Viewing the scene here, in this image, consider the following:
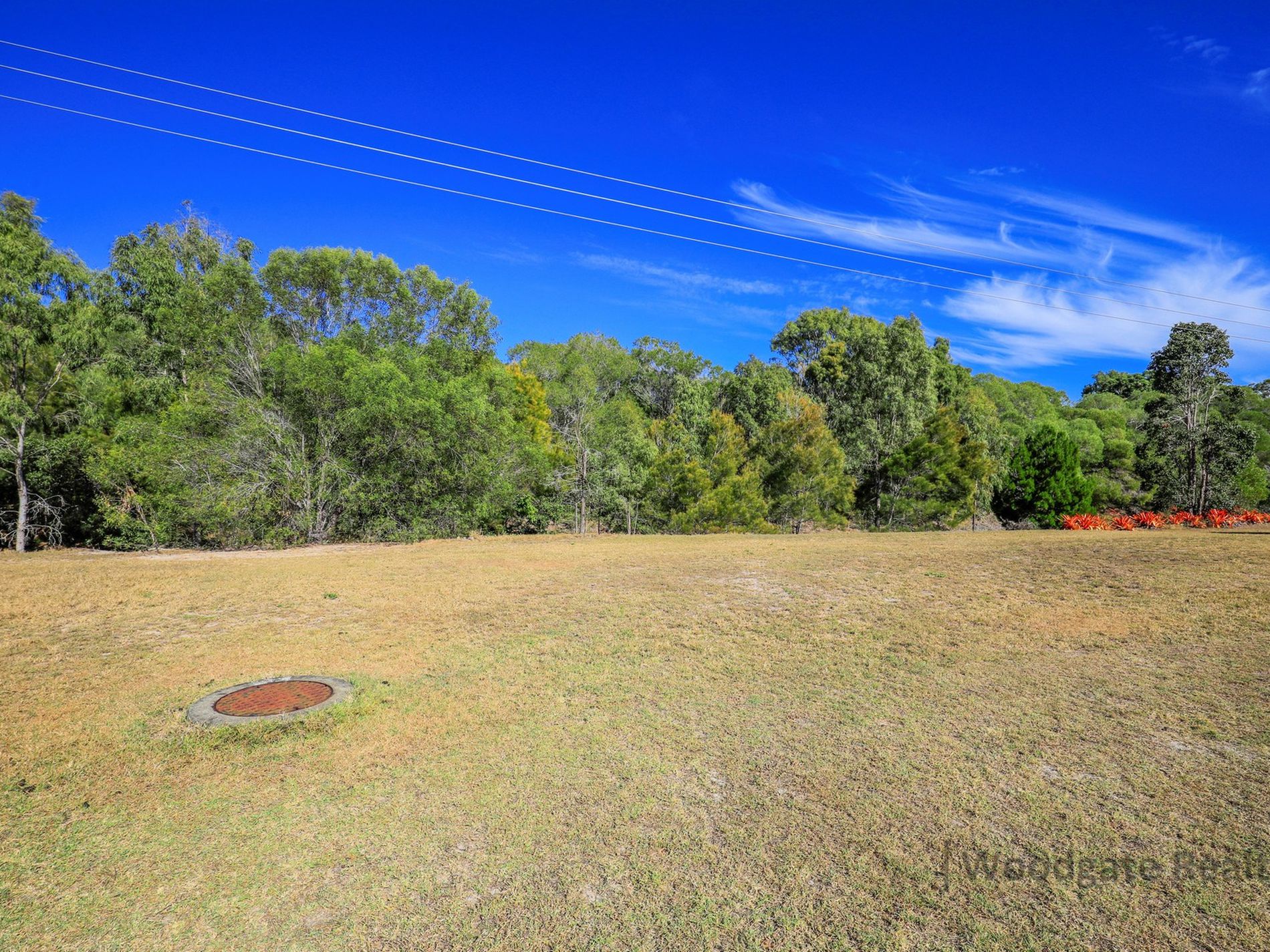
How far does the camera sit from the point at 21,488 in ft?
45.3

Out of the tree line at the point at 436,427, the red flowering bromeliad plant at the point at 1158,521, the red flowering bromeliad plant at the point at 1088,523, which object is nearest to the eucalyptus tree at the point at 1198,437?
the tree line at the point at 436,427

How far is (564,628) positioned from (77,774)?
3816 mm

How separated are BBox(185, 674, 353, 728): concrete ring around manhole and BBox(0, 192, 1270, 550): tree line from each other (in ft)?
36.4

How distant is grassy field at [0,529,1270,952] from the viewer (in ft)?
7.76

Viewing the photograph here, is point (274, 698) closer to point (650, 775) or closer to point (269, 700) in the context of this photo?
point (269, 700)

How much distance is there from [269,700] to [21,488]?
14333mm

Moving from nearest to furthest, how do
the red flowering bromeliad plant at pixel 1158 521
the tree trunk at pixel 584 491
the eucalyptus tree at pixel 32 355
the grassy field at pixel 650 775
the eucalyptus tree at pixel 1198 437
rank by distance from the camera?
the grassy field at pixel 650 775
the eucalyptus tree at pixel 32 355
the red flowering bromeliad plant at pixel 1158 521
the tree trunk at pixel 584 491
the eucalyptus tree at pixel 1198 437

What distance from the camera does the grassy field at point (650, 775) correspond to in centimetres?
237

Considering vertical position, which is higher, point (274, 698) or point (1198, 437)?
point (1198, 437)

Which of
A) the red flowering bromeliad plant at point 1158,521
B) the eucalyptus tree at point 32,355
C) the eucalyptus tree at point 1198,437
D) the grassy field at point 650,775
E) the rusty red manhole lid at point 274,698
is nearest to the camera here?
the grassy field at point 650,775

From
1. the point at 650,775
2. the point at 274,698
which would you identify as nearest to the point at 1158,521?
the point at 650,775

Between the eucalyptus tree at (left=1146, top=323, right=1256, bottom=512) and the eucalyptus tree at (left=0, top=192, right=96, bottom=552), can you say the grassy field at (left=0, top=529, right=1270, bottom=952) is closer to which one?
the eucalyptus tree at (left=0, top=192, right=96, bottom=552)

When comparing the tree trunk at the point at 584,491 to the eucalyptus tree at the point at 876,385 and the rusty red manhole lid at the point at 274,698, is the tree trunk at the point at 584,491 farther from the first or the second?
the rusty red manhole lid at the point at 274,698

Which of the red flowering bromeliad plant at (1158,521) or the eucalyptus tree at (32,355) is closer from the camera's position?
the eucalyptus tree at (32,355)
